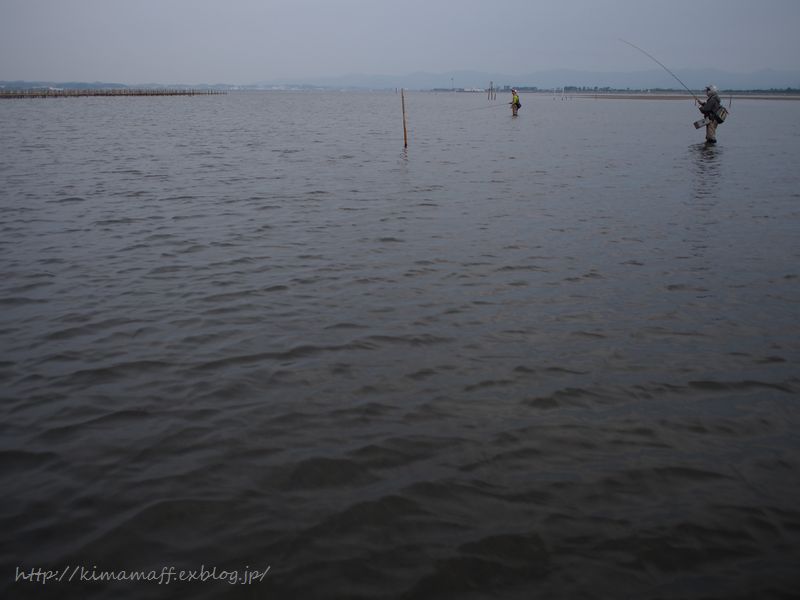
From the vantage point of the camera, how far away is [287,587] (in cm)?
381

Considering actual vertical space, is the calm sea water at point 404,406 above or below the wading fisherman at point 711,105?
below

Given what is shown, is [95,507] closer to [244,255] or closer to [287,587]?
[287,587]

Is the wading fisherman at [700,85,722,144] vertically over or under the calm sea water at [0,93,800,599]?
over

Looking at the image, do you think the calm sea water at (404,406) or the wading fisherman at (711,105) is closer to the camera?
the calm sea water at (404,406)

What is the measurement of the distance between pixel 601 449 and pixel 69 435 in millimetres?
5016

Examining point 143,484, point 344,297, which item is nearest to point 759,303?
point 344,297

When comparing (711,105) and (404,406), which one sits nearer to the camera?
(404,406)

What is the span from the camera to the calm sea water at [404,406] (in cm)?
405

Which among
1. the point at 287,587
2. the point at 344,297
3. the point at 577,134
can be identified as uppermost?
the point at 577,134

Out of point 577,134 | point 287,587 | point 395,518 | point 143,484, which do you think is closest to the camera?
point 287,587

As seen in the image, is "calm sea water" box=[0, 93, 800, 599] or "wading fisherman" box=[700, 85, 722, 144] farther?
"wading fisherman" box=[700, 85, 722, 144]

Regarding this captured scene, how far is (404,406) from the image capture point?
5953mm

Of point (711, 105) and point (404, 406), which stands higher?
point (711, 105)

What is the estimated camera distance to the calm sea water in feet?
13.3
